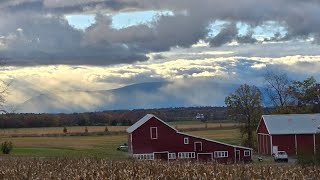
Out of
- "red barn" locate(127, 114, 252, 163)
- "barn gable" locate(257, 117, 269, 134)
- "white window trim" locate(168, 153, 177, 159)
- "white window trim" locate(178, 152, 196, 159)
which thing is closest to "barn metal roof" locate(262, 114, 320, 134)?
"barn gable" locate(257, 117, 269, 134)

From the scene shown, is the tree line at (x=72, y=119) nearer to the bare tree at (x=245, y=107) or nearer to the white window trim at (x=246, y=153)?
the bare tree at (x=245, y=107)

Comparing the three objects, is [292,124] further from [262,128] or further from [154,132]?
[154,132]

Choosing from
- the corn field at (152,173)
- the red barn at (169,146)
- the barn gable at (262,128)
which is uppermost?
the barn gable at (262,128)

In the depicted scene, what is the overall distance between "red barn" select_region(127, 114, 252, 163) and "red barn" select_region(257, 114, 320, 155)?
6547 millimetres

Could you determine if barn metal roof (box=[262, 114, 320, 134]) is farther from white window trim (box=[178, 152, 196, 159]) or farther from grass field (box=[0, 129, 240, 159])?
grass field (box=[0, 129, 240, 159])

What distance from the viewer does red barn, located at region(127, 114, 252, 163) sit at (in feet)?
251

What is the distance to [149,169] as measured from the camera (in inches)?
1101

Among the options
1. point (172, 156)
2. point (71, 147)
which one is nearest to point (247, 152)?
point (172, 156)

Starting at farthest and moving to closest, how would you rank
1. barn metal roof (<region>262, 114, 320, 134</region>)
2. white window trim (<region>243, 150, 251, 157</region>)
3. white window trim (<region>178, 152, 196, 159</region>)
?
1. barn metal roof (<region>262, 114, 320, 134</region>)
2. white window trim (<region>178, 152, 196, 159</region>)
3. white window trim (<region>243, 150, 251, 157</region>)

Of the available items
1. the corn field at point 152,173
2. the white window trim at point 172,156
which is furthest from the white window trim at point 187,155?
the corn field at point 152,173

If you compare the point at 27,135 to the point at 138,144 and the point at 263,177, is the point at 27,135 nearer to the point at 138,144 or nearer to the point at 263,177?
the point at 138,144

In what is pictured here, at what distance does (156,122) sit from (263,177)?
5326 centimetres

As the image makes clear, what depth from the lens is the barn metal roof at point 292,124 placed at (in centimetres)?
8125

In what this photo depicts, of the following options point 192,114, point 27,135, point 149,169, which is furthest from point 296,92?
point 192,114
